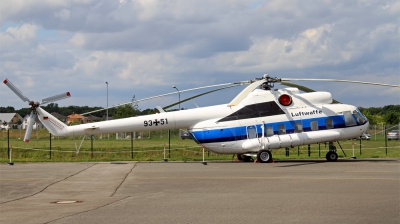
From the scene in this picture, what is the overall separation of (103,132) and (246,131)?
23.1ft

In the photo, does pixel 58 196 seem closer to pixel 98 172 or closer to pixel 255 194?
pixel 255 194

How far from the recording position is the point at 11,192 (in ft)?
53.8

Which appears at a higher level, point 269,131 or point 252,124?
point 252,124

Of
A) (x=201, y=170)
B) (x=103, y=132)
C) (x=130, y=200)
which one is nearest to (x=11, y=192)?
(x=130, y=200)

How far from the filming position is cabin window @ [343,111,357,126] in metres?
27.6

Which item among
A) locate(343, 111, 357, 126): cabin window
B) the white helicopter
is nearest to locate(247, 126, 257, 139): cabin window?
the white helicopter

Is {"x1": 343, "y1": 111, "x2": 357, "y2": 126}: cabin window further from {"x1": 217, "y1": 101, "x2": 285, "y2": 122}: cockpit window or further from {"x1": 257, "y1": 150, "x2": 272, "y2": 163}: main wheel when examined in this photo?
{"x1": 257, "y1": 150, "x2": 272, "y2": 163}: main wheel

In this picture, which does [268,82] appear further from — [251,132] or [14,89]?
[14,89]

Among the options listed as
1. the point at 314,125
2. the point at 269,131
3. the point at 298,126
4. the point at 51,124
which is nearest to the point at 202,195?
the point at 269,131

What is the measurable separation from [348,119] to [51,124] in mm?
14782

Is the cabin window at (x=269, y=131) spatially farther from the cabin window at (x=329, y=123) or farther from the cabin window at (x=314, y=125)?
the cabin window at (x=329, y=123)

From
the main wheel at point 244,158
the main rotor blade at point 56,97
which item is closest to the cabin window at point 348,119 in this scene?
the main wheel at point 244,158

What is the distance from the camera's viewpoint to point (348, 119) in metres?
27.7

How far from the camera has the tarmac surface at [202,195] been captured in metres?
11.2
